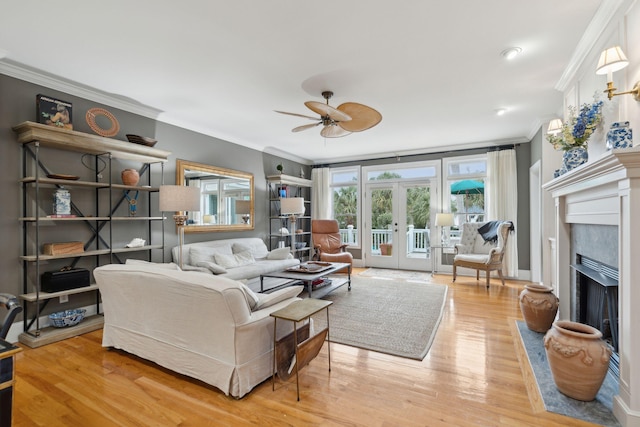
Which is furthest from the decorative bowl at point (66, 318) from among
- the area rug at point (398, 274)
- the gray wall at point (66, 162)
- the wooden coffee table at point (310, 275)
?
the area rug at point (398, 274)

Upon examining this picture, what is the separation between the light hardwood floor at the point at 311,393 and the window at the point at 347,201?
15.2ft

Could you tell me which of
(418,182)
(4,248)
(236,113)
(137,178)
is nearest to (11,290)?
(4,248)

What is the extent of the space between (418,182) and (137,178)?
5160mm

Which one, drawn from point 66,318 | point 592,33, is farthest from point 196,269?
point 592,33

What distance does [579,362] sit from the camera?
1981 millimetres

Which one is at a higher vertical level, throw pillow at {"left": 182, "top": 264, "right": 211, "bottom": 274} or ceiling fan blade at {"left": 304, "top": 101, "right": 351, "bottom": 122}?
ceiling fan blade at {"left": 304, "top": 101, "right": 351, "bottom": 122}

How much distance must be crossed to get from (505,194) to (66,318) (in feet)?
21.5

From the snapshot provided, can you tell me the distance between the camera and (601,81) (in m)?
2.44

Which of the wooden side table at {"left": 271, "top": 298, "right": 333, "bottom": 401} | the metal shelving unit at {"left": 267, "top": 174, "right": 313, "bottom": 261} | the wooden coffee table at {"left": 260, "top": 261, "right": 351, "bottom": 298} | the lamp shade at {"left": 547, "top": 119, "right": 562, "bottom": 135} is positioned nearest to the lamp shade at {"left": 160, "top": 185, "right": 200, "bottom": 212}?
the wooden coffee table at {"left": 260, "top": 261, "right": 351, "bottom": 298}

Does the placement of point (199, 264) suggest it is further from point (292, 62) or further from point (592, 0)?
point (592, 0)

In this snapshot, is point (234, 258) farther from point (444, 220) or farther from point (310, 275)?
point (444, 220)

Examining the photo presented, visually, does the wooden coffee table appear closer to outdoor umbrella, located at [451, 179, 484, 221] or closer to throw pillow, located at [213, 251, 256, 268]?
throw pillow, located at [213, 251, 256, 268]

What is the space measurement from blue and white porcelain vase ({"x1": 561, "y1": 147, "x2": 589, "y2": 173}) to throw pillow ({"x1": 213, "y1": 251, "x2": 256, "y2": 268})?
4.04m

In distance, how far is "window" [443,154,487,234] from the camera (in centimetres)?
614
